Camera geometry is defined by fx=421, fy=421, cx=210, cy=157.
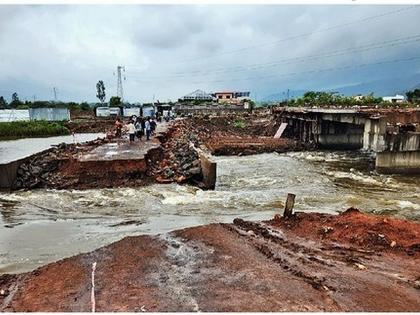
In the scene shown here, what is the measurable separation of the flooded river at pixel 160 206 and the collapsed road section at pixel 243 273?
1.99 metres

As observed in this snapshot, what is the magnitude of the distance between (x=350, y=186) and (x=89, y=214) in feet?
40.0

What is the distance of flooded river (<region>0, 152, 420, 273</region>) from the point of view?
34.6ft

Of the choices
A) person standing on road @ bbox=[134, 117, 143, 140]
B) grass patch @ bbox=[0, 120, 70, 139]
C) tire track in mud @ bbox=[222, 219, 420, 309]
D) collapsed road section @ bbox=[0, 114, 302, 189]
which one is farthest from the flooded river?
grass patch @ bbox=[0, 120, 70, 139]

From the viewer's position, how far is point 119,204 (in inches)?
564

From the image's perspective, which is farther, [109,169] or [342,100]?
[342,100]

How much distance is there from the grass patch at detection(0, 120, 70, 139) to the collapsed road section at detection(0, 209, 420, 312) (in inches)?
1869

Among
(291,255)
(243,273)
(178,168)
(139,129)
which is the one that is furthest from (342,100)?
(243,273)

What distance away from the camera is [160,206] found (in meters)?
14.1

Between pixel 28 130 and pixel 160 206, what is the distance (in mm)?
43620

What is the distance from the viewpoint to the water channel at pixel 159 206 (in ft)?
34.6

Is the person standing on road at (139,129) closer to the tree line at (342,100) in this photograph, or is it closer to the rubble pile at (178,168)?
the rubble pile at (178,168)

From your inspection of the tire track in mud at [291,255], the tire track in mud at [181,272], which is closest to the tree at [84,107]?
the tire track in mud at [291,255]

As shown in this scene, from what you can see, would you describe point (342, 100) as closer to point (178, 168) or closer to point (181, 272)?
point (178, 168)

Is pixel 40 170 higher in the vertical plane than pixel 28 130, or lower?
higher
